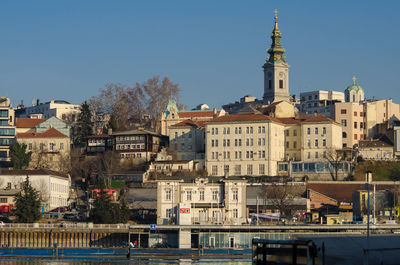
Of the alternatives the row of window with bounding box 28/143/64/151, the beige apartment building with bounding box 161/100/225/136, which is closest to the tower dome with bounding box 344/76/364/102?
the beige apartment building with bounding box 161/100/225/136

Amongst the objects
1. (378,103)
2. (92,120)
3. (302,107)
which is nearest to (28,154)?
(92,120)

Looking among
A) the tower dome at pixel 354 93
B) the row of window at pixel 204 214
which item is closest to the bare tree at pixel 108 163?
the row of window at pixel 204 214

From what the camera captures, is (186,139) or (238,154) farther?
(186,139)

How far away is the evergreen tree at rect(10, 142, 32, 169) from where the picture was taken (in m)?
137

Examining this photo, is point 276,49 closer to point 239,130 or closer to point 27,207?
point 239,130

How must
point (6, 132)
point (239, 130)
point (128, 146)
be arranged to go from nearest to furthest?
1. point (239, 130)
2. point (128, 146)
3. point (6, 132)

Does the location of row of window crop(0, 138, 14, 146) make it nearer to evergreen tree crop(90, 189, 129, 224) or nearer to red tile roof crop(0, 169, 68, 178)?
red tile roof crop(0, 169, 68, 178)

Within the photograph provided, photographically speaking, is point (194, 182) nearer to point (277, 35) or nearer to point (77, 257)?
point (77, 257)

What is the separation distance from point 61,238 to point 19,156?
114 feet

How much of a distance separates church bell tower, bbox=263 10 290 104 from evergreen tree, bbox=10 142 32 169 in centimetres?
5578

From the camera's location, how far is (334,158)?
135 metres

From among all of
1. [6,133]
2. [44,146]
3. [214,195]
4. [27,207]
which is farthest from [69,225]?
[6,133]

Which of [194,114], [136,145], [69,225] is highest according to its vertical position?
[194,114]

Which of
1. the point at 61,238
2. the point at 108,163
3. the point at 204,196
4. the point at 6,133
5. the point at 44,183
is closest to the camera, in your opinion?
the point at 61,238
